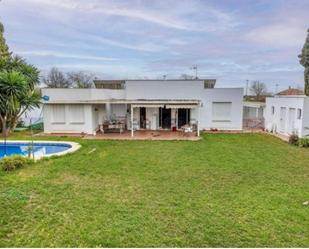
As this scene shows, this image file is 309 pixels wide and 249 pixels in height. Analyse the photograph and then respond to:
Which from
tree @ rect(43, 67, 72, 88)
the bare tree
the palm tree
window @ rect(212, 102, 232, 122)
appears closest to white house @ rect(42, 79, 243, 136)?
window @ rect(212, 102, 232, 122)

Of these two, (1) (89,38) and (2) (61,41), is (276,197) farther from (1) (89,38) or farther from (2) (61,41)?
(2) (61,41)

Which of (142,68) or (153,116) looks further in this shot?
(142,68)

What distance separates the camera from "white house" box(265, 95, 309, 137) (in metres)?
24.9

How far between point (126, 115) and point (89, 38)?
1095 centimetres

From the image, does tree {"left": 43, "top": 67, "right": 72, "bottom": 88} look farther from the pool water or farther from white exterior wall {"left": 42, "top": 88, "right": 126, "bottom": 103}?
the pool water

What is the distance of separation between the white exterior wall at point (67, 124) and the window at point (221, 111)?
48.8ft

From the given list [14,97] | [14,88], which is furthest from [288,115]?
[14,97]

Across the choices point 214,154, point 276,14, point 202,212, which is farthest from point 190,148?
point 276,14

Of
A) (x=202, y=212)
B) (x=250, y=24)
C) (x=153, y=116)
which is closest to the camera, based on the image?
(x=202, y=212)

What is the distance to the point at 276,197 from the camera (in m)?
10.7

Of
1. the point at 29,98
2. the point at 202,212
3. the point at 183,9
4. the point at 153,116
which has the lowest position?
the point at 202,212

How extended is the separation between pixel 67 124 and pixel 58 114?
156cm

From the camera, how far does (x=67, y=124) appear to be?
97.9 ft

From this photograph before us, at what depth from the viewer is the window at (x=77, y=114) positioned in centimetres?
2948
